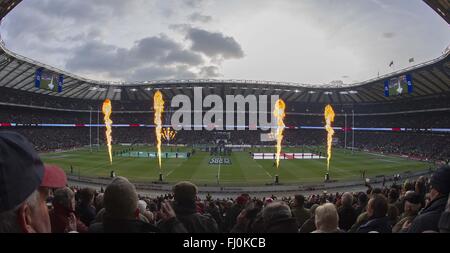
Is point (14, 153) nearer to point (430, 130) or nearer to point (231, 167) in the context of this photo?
point (231, 167)

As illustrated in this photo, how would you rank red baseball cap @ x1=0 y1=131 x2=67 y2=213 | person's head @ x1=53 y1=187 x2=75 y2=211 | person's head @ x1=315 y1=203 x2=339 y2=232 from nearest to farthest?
red baseball cap @ x1=0 y1=131 x2=67 y2=213 → person's head @ x1=315 y1=203 x2=339 y2=232 → person's head @ x1=53 y1=187 x2=75 y2=211

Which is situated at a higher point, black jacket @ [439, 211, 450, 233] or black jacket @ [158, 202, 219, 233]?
black jacket @ [439, 211, 450, 233]

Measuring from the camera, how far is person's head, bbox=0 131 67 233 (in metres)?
1.98

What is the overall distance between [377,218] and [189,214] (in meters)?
3.04

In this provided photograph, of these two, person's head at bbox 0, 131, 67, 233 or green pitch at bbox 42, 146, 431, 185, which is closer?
person's head at bbox 0, 131, 67, 233

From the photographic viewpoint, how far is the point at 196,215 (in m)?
4.88

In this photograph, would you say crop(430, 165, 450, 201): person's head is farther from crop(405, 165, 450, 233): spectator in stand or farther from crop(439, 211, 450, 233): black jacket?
crop(439, 211, 450, 233): black jacket

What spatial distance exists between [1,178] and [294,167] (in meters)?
51.6

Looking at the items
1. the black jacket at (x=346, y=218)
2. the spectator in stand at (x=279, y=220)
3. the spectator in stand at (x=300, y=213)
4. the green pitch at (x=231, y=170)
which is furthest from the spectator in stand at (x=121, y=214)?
the green pitch at (x=231, y=170)

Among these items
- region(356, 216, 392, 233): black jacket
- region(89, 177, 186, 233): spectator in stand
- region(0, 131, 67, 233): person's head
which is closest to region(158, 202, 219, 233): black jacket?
region(89, 177, 186, 233): spectator in stand

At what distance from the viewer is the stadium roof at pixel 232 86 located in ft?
214

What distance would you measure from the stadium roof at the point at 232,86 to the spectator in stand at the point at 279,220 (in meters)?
62.4
